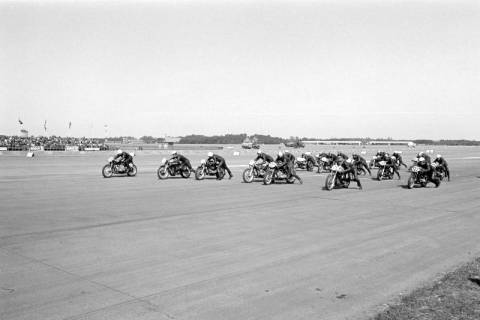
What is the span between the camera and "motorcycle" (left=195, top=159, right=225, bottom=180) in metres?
21.7

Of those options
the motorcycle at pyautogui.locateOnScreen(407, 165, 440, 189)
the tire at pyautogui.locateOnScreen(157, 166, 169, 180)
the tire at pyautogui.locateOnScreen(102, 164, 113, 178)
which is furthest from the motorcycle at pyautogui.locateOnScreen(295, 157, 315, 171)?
the tire at pyautogui.locateOnScreen(102, 164, 113, 178)

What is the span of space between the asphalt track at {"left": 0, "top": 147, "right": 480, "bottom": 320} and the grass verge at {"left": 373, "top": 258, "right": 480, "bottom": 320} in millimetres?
237

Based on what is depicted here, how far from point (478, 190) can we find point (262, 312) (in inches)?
653

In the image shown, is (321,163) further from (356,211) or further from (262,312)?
(262,312)

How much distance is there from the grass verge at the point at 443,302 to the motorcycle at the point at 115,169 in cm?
1815

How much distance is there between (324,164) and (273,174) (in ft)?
29.4

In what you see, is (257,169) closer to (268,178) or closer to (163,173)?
(268,178)

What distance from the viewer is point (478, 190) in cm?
1844

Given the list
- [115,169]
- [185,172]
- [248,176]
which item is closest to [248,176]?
[248,176]

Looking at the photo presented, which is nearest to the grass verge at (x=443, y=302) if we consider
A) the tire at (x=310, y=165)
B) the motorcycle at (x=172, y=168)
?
the motorcycle at (x=172, y=168)

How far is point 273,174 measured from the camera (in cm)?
1975

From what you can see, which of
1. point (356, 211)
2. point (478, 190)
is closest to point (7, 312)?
point (356, 211)

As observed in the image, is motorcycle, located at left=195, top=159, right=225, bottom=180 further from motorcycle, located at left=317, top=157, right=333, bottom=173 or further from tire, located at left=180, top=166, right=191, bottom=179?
motorcycle, located at left=317, top=157, right=333, bottom=173

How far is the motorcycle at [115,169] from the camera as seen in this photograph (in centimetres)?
2181
